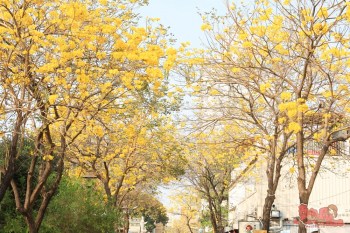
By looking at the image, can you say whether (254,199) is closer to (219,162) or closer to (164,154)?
(219,162)

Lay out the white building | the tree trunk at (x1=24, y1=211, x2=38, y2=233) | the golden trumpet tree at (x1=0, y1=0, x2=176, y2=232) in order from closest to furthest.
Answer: the golden trumpet tree at (x1=0, y1=0, x2=176, y2=232)
the tree trunk at (x1=24, y1=211, x2=38, y2=233)
the white building

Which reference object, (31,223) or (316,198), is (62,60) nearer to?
(31,223)

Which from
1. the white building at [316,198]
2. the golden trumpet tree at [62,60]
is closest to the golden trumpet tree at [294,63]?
the golden trumpet tree at [62,60]

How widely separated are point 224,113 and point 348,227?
49.6 feet

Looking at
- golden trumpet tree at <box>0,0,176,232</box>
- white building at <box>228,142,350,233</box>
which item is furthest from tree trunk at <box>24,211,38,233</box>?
white building at <box>228,142,350,233</box>

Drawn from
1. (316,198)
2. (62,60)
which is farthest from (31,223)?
(316,198)

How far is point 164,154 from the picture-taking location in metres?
25.5

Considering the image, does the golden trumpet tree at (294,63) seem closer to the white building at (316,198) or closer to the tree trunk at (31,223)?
the tree trunk at (31,223)

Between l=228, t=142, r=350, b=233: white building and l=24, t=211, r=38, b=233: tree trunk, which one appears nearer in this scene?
l=24, t=211, r=38, b=233: tree trunk

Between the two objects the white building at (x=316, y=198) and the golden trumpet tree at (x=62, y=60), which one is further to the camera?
the white building at (x=316, y=198)

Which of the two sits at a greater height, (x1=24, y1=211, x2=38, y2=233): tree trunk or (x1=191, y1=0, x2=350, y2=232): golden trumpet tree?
(x1=191, y1=0, x2=350, y2=232): golden trumpet tree

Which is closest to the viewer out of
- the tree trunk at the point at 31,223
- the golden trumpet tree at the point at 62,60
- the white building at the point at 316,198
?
the golden trumpet tree at the point at 62,60

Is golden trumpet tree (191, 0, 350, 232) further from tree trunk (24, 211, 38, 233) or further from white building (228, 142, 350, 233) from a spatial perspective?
white building (228, 142, 350, 233)

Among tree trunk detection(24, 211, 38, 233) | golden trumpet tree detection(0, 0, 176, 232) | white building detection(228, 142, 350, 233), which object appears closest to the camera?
golden trumpet tree detection(0, 0, 176, 232)
